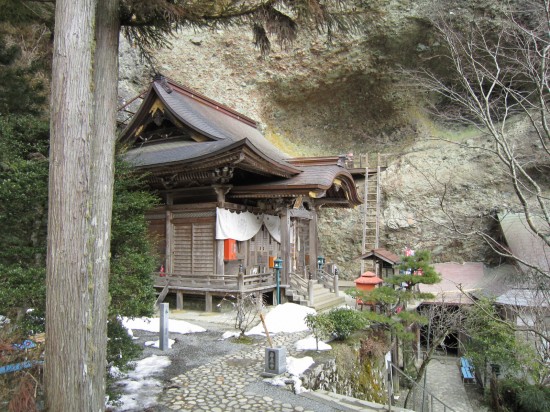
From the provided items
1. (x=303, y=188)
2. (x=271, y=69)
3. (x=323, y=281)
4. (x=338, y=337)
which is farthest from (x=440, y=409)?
(x=271, y=69)

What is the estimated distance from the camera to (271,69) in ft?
78.0

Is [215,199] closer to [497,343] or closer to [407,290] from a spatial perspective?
[407,290]

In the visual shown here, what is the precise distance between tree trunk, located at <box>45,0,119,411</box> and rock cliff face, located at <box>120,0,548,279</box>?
60.6ft

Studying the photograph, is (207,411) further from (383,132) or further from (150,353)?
(383,132)

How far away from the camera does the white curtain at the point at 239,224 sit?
10.3m

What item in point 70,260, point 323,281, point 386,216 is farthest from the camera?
point 386,216

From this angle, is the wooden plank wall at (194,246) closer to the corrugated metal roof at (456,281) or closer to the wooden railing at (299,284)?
the wooden railing at (299,284)

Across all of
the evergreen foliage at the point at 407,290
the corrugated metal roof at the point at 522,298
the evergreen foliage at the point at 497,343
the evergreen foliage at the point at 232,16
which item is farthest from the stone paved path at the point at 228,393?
the corrugated metal roof at the point at 522,298

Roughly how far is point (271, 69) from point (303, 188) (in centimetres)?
1569

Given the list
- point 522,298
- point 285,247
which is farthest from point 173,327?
point 522,298

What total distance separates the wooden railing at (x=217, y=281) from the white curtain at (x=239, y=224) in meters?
1.11

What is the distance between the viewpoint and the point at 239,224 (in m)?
10.9

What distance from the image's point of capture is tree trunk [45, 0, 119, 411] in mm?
3025

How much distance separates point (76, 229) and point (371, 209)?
19.3 meters
